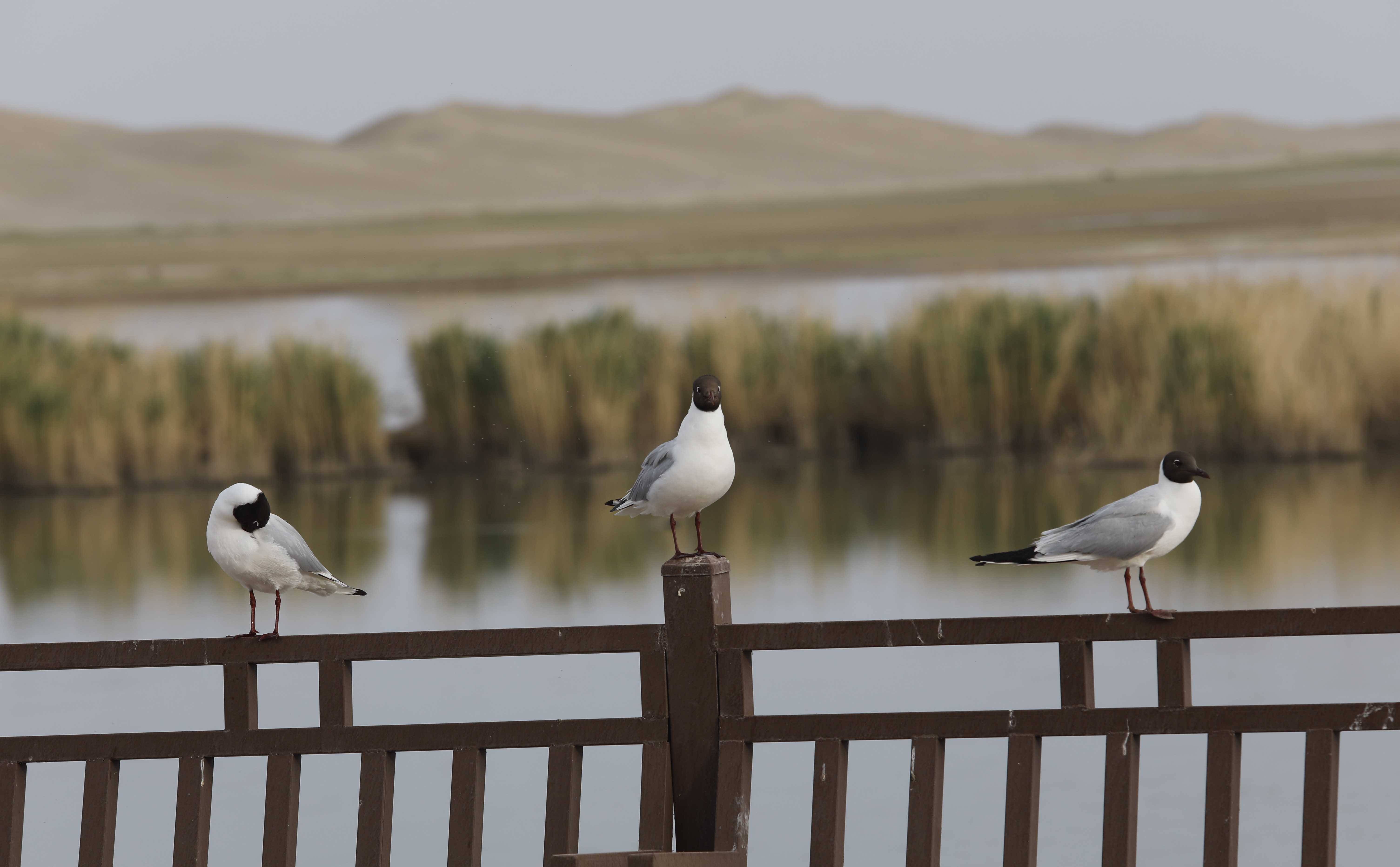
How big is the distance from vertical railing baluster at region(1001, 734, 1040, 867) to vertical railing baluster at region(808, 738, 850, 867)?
329 mm

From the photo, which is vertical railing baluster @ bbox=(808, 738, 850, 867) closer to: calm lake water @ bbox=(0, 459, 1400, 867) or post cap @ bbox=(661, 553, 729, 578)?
post cap @ bbox=(661, 553, 729, 578)

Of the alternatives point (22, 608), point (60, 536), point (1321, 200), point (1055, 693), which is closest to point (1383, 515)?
point (1055, 693)

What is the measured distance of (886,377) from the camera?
55.4 feet

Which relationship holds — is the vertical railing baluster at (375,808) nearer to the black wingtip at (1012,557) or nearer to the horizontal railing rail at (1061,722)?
the horizontal railing rail at (1061,722)

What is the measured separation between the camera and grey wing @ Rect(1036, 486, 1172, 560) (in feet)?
13.0

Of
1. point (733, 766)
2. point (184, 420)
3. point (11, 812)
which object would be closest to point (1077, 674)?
point (733, 766)

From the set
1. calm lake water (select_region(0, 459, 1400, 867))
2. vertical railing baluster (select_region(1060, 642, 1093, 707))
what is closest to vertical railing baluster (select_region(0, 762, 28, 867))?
vertical railing baluster (select_region(1060, 642, 1093, 707))

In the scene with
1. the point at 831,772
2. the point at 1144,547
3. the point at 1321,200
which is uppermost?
the point at 1321,200

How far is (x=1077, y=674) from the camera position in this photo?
137 inches

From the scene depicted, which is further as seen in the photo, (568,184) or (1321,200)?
(568,184)

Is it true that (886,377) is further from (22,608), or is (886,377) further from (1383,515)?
(22,608)

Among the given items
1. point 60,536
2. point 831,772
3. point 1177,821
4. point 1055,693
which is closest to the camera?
point 831,772

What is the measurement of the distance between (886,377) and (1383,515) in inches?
208

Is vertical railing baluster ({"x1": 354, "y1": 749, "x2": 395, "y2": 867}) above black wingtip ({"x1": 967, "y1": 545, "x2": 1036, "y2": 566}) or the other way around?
the other way around
